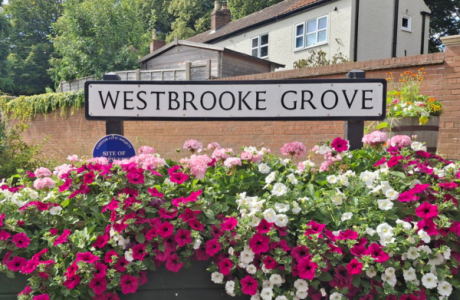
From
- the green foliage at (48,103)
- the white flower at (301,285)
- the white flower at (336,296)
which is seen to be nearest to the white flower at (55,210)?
the white flower at (301,285)

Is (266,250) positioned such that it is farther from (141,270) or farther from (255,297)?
(141,270)

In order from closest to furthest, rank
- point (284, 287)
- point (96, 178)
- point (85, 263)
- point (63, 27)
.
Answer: point (85, 263) → point (284, 287) → point (96, 178) → point (63, 27)

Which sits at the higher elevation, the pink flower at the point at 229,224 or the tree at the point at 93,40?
the tree at the point at 93,40

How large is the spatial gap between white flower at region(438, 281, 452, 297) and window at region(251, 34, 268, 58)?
728 inches

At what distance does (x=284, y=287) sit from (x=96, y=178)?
3.21ft

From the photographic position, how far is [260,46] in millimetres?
19781

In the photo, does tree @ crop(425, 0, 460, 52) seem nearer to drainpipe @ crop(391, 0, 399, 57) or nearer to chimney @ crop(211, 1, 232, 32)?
drainpipe @ crop(391, 0, 399, 57)

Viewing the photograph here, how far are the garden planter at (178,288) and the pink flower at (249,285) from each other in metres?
0.12

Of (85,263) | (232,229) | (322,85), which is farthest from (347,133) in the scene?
(85,263)

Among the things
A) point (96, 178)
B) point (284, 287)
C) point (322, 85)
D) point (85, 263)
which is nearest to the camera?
point (85, 263)

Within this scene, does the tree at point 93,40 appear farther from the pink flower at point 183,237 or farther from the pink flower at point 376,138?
the pink flower at point 183,237

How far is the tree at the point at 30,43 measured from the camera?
32562mm

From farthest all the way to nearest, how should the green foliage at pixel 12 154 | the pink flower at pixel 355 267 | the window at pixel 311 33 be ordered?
the window at pixel 311 33 → the green foliage at pixel 12 154 → the pink flower at pixel 355 267

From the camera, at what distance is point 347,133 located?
2.54m
